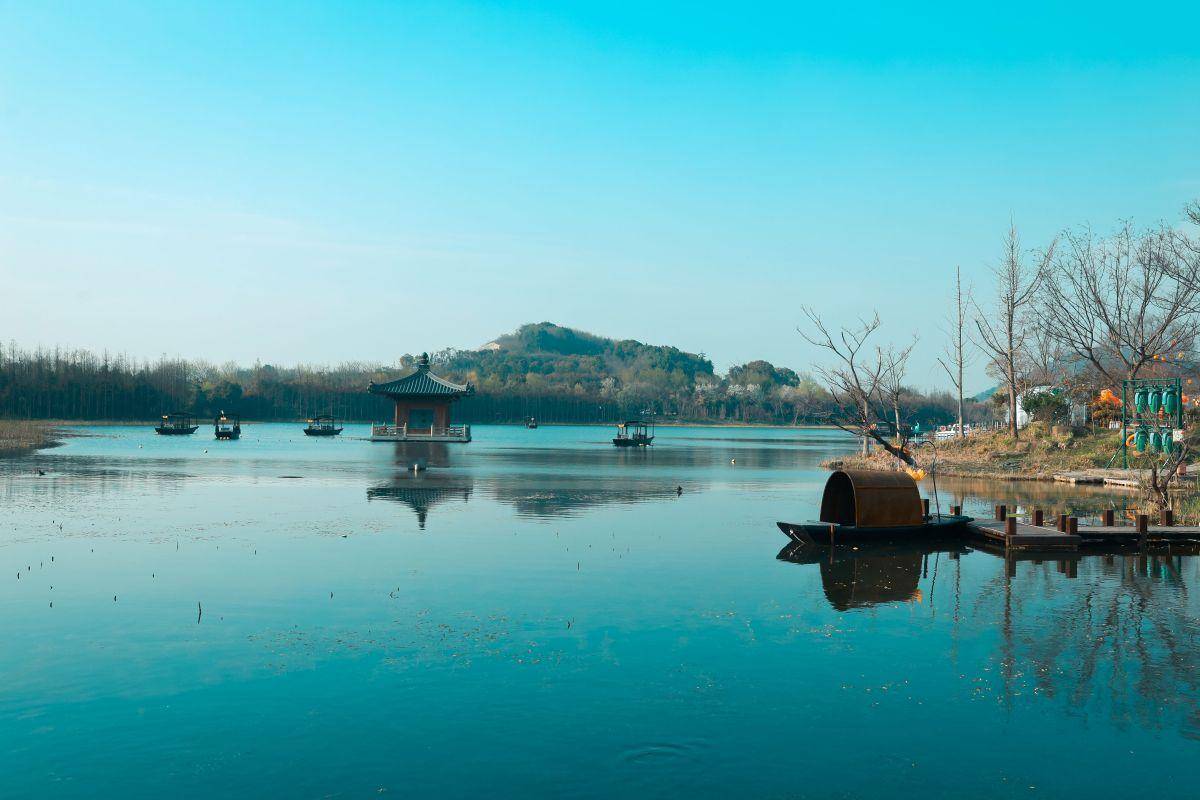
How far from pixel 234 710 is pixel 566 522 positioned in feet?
57.2

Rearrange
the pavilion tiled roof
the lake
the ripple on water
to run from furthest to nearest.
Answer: the pavilion tiled roof, the ripple on water, the lake

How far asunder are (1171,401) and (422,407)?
66.8m

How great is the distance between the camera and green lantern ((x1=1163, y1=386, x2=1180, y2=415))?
93.2 ft

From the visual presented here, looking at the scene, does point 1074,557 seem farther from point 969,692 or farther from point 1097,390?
point 1097,390

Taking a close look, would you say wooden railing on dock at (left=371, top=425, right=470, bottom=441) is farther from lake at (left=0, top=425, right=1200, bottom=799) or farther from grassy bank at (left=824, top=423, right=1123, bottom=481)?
lake at (left=0, top=425, right=1200, bottom=799)

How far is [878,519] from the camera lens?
2370cm

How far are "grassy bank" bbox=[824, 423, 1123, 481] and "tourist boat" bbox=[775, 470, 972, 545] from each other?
24469 mm

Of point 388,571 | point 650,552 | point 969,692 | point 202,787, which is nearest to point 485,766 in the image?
point 202,787

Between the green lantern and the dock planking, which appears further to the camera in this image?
the green lantern

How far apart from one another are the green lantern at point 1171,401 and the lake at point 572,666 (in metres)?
7.46

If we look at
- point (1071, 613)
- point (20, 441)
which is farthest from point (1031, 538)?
point (20, 441)

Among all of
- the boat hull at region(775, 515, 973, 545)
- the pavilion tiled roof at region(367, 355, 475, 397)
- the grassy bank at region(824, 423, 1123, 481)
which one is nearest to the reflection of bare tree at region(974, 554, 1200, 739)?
the boat hull at region(775, 515, 973, 545)

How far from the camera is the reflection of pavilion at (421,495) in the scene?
104ft

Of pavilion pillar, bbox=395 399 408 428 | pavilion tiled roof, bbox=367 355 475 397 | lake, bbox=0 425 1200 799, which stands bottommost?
lake, bbox=0 425 1200 799
